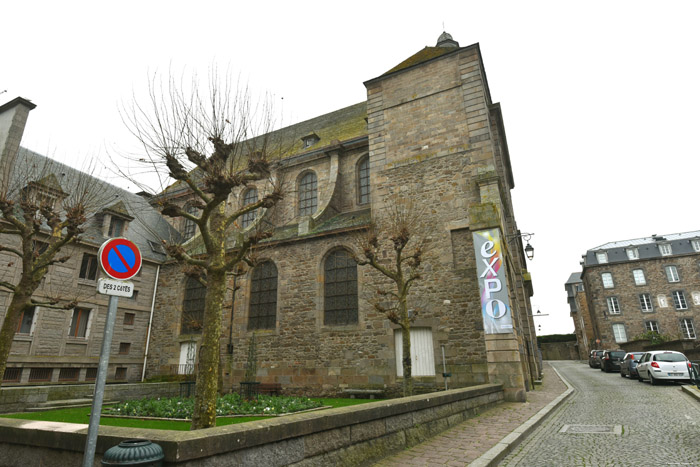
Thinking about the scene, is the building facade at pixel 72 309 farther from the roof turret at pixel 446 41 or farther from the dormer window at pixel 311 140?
the roof turret at pixel 446 41

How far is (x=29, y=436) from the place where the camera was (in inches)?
136

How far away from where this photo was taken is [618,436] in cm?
621

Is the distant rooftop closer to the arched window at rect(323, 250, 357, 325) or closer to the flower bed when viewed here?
the arched window at rect(323, 250, 357, 325)

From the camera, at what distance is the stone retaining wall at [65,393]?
941 centimetres

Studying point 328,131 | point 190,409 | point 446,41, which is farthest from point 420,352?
point 446,41

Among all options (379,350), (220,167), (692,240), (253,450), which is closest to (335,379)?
(379,350)

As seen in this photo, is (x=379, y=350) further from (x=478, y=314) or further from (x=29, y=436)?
(x=29, y=436)

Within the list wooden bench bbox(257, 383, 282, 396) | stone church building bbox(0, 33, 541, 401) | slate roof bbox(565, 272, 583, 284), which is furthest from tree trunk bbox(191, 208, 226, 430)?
slate roof bbox(565, 272, 583, 284)

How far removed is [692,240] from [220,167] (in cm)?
4595

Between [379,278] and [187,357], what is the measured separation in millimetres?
9472

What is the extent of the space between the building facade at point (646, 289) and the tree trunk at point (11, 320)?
43021 mm

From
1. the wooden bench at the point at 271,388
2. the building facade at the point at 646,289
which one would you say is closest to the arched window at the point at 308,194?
the wooden bench at the point at 271,388

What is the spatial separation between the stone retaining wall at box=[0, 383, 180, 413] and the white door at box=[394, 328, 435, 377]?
7566 mm

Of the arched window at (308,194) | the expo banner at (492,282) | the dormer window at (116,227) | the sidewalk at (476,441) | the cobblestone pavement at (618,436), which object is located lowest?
the cobblestone pavement at (618,436)
